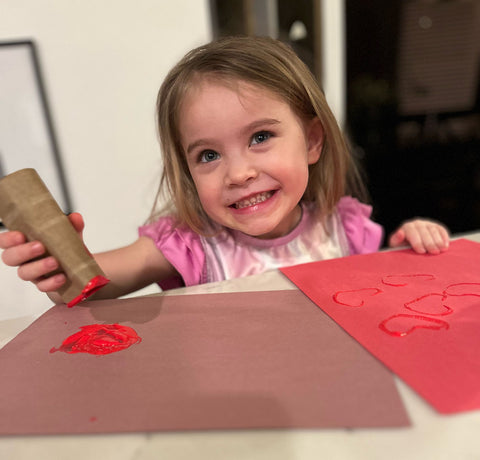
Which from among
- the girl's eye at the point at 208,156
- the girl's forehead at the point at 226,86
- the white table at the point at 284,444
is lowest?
the white table at the point at 284,444

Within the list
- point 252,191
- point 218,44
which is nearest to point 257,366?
point 252,191

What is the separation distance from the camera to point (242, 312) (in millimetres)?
443

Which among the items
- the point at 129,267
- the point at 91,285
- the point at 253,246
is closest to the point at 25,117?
the point at 129,267

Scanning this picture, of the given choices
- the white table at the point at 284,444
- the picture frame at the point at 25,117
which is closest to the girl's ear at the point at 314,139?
the white table at the point at 284,444

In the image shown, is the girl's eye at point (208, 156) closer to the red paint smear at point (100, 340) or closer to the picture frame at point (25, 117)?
the red paint smear at point (100, 340)

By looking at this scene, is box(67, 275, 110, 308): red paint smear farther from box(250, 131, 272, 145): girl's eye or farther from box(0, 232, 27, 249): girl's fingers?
box(250, 131, 272, 145): girl's eye

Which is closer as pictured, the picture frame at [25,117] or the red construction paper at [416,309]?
the red construction paper at [416,309]

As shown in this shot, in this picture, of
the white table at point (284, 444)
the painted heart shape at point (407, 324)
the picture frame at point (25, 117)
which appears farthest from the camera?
the picture frame at point (25, 117)

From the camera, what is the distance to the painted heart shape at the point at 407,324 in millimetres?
374

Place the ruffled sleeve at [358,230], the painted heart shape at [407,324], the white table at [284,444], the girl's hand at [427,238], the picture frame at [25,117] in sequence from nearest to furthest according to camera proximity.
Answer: the white table at [284,444] → the painted heart shape at [407,324] → the girl's hand at [427,238] → the ruffled sleeve at [358,230] → the picture frame at [25,117]

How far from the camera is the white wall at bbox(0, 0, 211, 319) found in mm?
1131

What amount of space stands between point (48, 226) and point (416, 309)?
1.34 ft

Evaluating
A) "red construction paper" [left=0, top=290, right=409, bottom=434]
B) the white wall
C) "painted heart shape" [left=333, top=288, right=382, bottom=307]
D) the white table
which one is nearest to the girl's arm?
"red construction paper" [left=0, top=290, right=409, bottom=434]

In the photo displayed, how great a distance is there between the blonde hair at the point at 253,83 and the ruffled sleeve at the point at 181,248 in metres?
0.03
